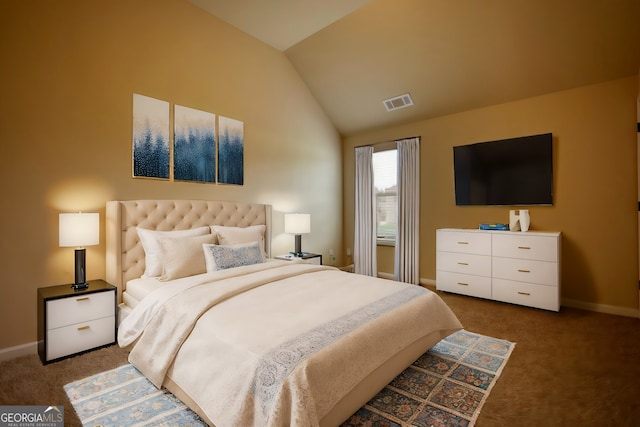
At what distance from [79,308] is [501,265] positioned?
168 inches

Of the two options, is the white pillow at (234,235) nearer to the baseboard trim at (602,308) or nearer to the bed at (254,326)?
the bed at (254,326)

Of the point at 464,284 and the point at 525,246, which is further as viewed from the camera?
the point at 464,284

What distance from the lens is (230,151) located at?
3.90 m

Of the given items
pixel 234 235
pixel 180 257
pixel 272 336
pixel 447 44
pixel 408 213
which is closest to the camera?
pixel 272 336

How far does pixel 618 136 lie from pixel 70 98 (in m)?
5.38

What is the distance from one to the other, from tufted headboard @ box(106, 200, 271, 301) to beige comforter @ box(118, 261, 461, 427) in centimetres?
74

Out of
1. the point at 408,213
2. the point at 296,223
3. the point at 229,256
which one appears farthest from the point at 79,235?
the point at 408,213

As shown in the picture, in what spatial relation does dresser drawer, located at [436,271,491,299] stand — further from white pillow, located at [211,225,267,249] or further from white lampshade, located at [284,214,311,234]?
white pillow, located at [211,225,267,249]

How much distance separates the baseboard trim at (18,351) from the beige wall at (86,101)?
4cm

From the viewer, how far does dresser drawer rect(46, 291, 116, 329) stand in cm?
235

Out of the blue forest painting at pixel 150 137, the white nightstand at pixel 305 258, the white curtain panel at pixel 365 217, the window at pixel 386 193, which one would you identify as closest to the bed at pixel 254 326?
the blue forest painting at pixel 150 137

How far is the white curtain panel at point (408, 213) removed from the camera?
476 cm

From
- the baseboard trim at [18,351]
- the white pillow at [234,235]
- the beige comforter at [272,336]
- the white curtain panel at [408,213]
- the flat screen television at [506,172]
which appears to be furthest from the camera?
the white curtain panel at [408,213]

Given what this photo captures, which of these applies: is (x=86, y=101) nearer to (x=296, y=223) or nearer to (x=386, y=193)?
(x=296, y=223)
